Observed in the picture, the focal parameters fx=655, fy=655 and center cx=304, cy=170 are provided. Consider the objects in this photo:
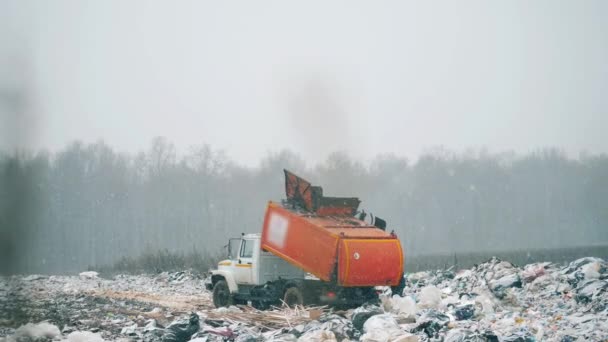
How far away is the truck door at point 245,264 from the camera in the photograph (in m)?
16.0

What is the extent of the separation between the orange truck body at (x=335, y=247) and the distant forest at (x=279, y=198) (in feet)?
83.0

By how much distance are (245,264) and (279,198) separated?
44962 mm

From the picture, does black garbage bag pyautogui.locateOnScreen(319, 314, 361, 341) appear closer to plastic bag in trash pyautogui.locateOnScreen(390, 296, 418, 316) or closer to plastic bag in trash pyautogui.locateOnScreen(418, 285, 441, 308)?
plastic bag in trash pyautogui.locateOnScreen(390, 296, 418, 316)

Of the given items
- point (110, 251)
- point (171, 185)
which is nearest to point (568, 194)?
point (171, 185)

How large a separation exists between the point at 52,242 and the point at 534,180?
56.3 metres

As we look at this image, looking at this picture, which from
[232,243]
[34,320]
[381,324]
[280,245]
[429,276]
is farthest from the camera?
[429,276]

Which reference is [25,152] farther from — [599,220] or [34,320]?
[599,220]

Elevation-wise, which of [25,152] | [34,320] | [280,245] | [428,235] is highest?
[25,152]

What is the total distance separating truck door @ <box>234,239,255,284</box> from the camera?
16.0 metres

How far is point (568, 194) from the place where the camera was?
7869 cm

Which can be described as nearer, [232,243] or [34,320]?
[34,320]

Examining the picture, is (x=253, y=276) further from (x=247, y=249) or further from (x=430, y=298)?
(x=430, y=298)

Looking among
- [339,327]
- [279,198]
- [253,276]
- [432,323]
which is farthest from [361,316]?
[279,198]

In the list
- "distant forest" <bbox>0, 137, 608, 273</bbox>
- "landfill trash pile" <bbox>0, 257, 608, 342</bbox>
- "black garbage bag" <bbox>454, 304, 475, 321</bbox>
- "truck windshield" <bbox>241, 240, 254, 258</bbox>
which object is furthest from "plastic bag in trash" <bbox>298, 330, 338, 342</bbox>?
"distant forest" <bbox>0, 137, 608, 273</bbox>
